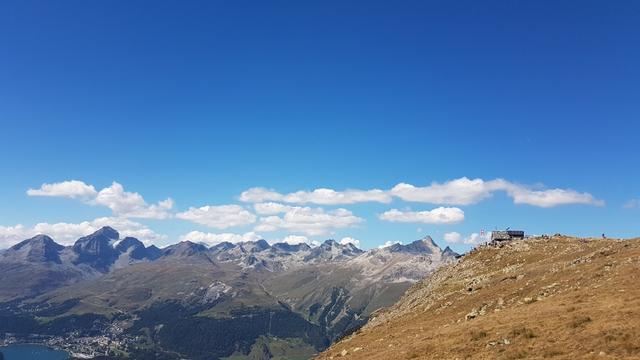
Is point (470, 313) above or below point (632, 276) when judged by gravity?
below

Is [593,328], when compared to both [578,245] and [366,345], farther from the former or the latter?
[578,245]

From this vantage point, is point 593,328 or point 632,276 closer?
point 593,328

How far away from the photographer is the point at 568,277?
59250 mm

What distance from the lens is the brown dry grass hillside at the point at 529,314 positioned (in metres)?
35.7

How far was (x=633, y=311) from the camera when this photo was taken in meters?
38.3

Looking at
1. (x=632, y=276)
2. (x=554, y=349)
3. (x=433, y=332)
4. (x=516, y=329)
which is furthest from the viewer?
(x=433, y=332)

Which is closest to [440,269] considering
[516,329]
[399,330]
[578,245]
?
[578,245]

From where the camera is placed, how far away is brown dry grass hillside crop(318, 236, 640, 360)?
3566cm

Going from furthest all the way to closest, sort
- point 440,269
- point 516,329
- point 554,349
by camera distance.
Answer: point 440,269, point 516,329, point 554,349

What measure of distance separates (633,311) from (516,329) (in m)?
8.61

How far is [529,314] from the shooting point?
4541 cm

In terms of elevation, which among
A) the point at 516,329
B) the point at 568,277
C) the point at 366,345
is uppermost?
the point at 568,277

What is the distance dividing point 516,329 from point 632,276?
17714 millimetres

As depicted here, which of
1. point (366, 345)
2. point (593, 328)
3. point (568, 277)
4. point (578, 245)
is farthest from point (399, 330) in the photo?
point (578, 245)
